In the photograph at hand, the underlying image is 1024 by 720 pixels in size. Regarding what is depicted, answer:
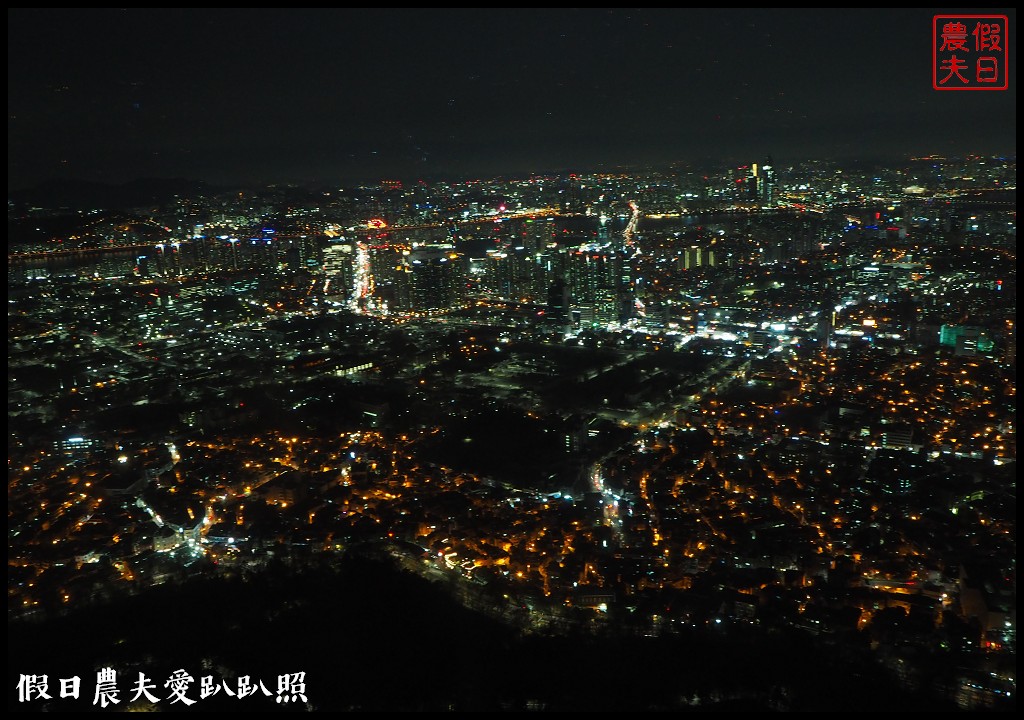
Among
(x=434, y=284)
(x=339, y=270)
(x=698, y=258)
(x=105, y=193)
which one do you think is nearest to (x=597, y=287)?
(x=434, y=284)

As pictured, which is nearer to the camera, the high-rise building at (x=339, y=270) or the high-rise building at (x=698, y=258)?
the high-rise building at (x=339, y=270)

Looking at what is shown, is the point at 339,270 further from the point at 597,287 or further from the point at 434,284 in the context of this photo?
the point at 597,287

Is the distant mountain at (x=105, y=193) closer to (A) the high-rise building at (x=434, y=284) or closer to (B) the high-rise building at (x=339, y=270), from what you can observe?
(B) the high-rise building at (x=339, y=270)

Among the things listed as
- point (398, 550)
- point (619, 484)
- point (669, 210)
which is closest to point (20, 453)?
point (398, 550)

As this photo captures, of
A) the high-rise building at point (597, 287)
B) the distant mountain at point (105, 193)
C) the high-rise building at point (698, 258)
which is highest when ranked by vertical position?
the distant mountain at point (105, 193)

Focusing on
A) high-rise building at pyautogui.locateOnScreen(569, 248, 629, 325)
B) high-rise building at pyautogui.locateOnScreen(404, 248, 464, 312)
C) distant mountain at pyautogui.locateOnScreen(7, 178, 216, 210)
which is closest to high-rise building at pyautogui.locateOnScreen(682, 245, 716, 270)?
high-rise building at pyautogui.locateOnScreen(569, 248, 629, 325)

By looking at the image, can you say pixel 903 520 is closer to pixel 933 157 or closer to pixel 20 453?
pixel 20 453

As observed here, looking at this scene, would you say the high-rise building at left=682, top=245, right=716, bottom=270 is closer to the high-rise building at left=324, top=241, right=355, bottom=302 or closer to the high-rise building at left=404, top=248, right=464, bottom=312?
the high-rise building at left=404, top=248, right=464, bottom=312

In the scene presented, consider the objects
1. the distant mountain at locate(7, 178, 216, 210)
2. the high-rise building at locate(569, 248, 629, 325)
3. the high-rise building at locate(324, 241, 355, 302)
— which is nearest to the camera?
the distant mountain at locate(7, 178, 216, 210)

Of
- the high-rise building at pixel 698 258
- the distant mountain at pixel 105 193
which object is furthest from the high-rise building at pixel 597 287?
the distant mountain at pixel 105 193
